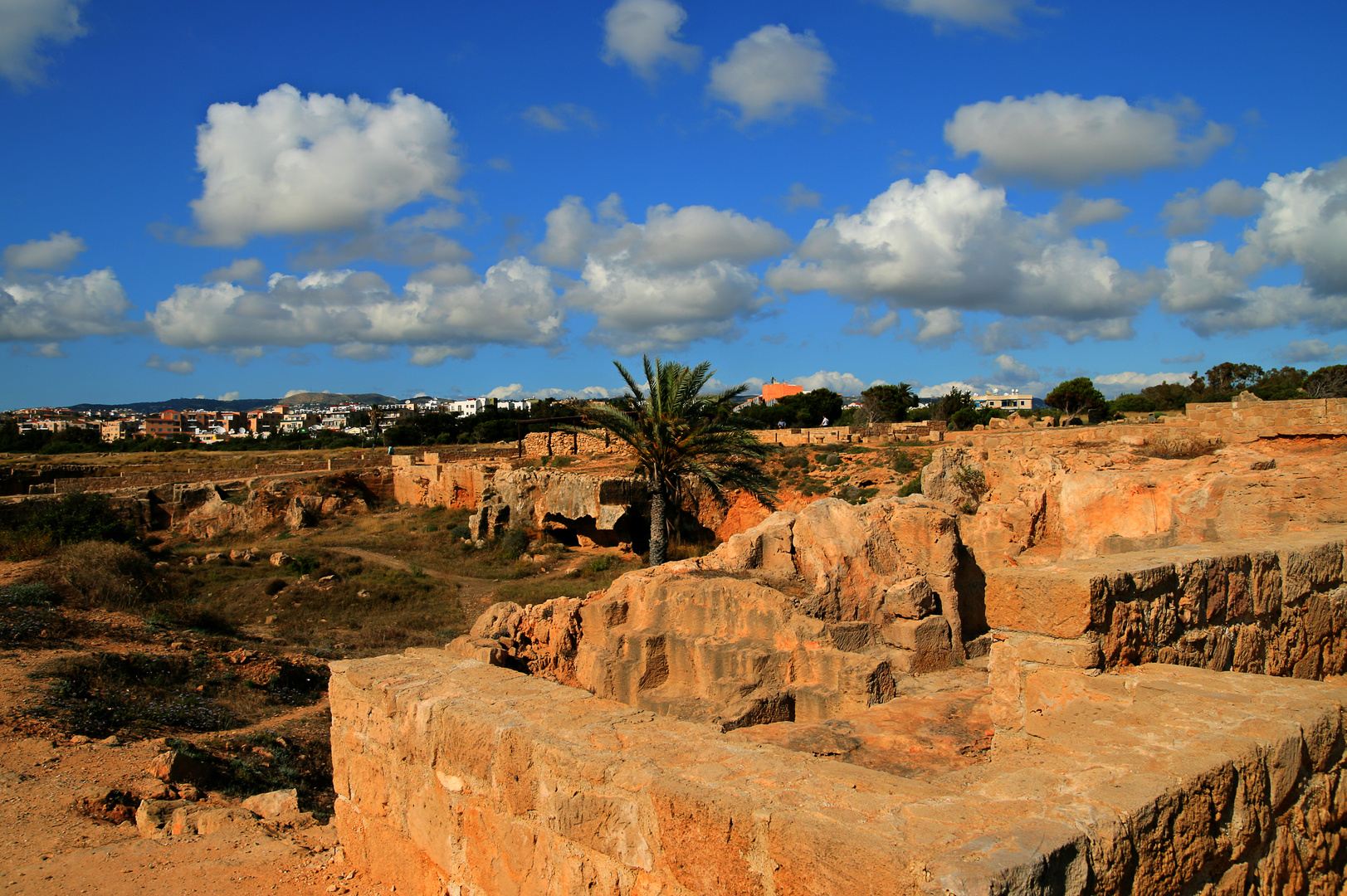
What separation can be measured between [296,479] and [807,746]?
2621 cm

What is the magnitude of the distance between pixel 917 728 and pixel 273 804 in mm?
4704

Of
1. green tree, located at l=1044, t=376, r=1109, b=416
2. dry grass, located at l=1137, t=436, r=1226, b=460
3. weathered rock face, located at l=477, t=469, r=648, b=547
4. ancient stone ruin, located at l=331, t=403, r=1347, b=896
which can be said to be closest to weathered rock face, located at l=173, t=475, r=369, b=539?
weathered rock face, located at l=477, t=469, r=648, b=547

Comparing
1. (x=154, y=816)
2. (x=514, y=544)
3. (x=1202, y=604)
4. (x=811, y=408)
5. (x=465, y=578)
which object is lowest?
(x=465, y=578)

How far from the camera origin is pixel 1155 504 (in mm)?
6484

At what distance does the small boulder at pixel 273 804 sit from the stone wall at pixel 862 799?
8.47ft

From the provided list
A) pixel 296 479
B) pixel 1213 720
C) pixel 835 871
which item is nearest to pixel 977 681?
pixel 1213 720

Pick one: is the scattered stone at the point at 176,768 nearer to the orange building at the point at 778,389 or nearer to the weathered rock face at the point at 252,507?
the weathered rock face at the point at 252,507

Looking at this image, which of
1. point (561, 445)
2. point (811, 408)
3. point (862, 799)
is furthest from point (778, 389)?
point (862, 799)

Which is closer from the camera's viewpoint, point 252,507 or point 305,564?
point 305,564

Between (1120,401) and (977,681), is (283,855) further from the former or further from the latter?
(1120,401)

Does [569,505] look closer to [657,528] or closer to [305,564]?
[657,528]

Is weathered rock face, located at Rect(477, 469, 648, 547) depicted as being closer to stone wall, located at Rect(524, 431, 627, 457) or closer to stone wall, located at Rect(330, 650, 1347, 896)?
stone wall, located at Rect(524, 431, 627, 457)

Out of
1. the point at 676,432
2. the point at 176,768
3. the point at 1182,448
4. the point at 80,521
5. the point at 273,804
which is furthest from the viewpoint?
the point at 80,521

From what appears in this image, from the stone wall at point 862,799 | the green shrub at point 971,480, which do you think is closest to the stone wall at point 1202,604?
the stone wall at point 862,799
